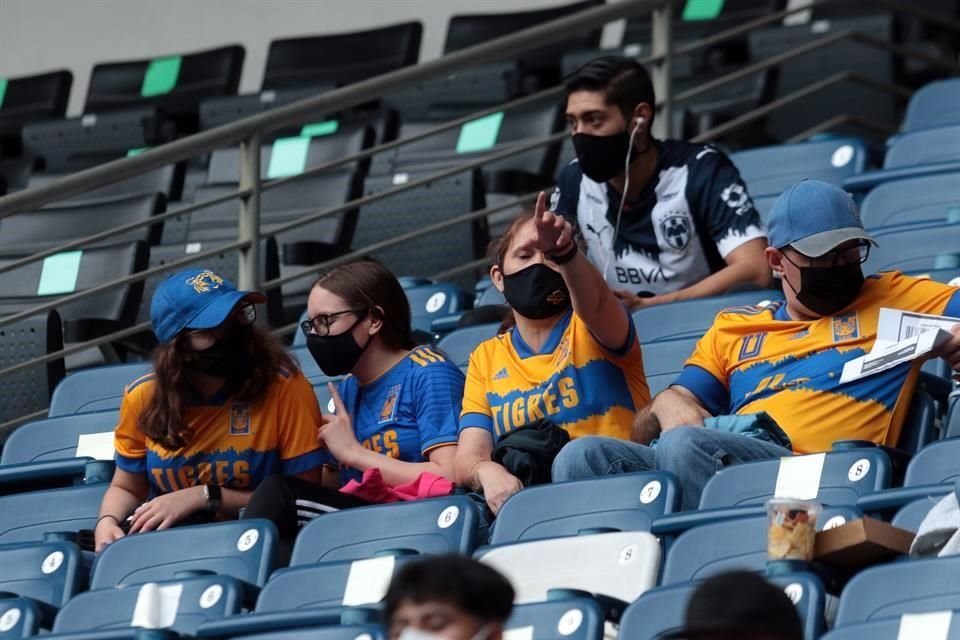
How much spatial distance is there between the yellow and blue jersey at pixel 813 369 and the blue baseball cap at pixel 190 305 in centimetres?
95

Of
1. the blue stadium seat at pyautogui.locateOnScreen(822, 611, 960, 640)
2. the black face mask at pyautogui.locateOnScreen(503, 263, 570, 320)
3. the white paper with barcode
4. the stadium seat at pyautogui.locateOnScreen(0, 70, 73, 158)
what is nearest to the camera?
the blue stadium seat at pyautogui.locateOnScreen(822, 611, 960, 640)

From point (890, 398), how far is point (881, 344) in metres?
0.10

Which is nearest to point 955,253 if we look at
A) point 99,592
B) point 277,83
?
point 99,592

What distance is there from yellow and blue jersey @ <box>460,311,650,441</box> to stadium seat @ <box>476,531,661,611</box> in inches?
26.4

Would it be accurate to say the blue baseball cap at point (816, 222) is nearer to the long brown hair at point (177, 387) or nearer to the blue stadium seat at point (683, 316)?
the blue stadium seat at point (683, 316)

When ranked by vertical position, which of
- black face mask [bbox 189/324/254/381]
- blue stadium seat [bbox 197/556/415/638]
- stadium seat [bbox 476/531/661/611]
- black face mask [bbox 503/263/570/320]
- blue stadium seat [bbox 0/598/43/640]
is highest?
black face mask [bbox 189/324/254/381]

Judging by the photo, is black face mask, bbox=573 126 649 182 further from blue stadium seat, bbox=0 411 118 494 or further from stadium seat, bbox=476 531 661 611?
stadium seat, bbox=476 531 661 611

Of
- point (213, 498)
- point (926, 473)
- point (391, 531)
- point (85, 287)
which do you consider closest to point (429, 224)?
point (85, 287)

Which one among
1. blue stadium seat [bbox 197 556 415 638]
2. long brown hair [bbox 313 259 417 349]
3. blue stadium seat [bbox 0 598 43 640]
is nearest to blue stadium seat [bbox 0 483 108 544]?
long brown hair [bbox 313 259 417 349]

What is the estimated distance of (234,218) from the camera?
694cm

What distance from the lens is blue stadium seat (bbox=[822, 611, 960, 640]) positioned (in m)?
2.67

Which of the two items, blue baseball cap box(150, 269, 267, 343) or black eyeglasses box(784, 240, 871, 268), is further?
blue baseball cap box(150, 269, 267, 343)

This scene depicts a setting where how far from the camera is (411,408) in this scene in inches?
166

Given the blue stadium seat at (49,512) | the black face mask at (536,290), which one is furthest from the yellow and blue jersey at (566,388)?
the blue stadium seat at (49,512)
